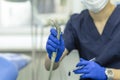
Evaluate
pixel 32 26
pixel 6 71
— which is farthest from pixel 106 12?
pixel 32 26

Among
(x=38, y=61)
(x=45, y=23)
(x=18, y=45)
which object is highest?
(x=45, y=23)

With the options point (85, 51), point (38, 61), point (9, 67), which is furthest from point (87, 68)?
point (38, 61)

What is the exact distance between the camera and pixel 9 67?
55.4 inches

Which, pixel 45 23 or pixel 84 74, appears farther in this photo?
pixel 45 23

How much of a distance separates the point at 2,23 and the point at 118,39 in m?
1.18

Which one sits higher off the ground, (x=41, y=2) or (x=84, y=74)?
(x=41, y=2)

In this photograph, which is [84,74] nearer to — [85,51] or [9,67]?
[85,51]

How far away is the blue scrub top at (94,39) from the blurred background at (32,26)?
51 cm

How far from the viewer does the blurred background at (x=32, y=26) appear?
7.63 ft

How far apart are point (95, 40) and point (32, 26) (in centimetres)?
85

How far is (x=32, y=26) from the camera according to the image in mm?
2439

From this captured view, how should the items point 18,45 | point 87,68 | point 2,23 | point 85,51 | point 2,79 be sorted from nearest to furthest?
point 2,79 < point 87,68 < point 85,51 < point 18,45 < point 2,23

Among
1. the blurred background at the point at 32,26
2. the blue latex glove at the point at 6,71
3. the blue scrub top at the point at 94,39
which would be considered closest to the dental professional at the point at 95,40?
the blue scrub top at the point at 94,39

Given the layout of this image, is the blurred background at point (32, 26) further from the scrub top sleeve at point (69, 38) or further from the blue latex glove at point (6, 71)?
the blue latex glove at point (6, 71)
